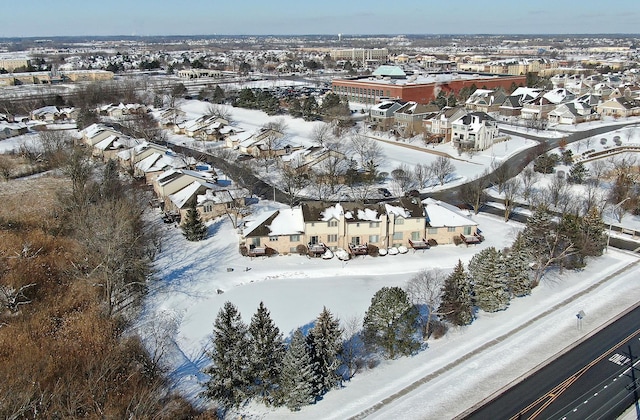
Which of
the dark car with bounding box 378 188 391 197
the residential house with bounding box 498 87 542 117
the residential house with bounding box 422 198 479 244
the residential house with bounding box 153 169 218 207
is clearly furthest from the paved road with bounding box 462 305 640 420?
the residential house with bounding box 498 87 542 117

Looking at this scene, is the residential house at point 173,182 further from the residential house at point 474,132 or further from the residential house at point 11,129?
the residential house at point 11,129

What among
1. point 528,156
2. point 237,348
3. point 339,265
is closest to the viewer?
point 237,348

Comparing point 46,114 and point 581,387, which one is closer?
point 581,387

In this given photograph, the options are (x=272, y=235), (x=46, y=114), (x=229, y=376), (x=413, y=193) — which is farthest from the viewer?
(x=46, y=114)

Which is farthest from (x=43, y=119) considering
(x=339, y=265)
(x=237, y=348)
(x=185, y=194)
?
(x=237, y=348)

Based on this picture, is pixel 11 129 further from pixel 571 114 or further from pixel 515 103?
pixel 571 114

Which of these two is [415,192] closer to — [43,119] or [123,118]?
[123,118]

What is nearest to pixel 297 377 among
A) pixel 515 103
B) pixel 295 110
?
pixel 295 110
